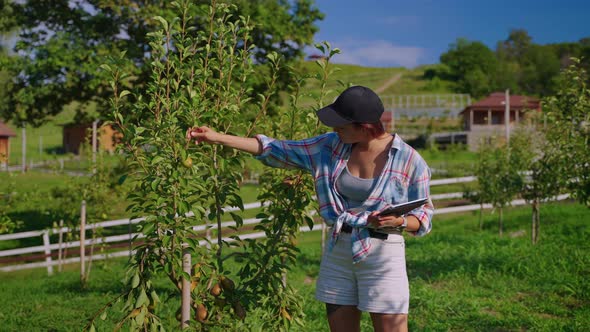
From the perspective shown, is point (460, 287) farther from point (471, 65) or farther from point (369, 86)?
point (471, 65)

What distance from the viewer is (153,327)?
3.47 meters

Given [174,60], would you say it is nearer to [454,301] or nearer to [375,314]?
[375,314]

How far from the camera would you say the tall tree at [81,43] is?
12.9 meters

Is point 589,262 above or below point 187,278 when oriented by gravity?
below

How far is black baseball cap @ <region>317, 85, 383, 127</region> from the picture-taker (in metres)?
3.14

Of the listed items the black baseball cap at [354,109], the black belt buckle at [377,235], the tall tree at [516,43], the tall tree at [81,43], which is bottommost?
the black belt buckle at [377,235]

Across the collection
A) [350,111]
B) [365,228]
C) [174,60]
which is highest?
[174,60]

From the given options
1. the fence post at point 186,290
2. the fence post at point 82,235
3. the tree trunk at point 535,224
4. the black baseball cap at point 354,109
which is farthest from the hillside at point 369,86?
the tree trunk at point 535,224

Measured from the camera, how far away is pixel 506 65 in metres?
101

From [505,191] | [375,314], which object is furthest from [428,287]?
[505,191]

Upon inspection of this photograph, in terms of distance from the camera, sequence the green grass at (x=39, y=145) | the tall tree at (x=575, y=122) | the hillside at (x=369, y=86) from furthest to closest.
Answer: the hillside at (x=369, y=86)
the green grass at (x=39, y=145)
the tall tree at (x=575, y=122)

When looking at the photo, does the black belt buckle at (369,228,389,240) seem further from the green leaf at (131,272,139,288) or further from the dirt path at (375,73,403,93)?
the dirt path at (375,73,403,93)

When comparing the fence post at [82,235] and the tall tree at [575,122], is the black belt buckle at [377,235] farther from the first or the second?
the fence post at [82,235]

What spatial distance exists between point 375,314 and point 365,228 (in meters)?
0.44
